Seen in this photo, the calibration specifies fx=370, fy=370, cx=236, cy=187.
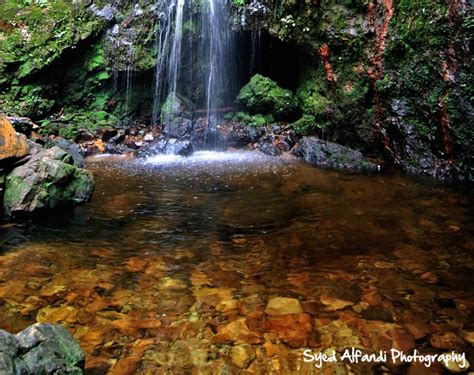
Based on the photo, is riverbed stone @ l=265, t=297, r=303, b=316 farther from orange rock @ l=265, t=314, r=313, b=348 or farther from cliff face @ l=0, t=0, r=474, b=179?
cliff face @ l=0, t=0, r=474, b=179

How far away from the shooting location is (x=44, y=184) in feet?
19.2

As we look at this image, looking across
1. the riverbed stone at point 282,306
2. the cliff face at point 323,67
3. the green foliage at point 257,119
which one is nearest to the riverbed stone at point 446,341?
the riverbed stone at point 282,306

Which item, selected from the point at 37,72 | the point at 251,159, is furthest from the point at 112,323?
the point at 37,72

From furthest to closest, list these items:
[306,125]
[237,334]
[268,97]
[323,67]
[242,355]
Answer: [268,97] → [306,125] → [323,67] → [237,334] → [242,355]

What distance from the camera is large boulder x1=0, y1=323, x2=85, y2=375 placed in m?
2.01

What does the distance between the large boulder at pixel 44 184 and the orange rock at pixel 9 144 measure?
0.61ft

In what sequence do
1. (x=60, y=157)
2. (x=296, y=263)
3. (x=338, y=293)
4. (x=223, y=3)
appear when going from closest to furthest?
1. (x=338, y=293)
2. (x=296, y=263)
3. (x=60, y=157)
4. (x=223, y=3)

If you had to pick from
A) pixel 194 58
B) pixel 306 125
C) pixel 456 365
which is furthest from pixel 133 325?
pixel 194 58

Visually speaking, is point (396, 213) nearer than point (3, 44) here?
Yes

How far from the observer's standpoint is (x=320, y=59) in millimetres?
11070

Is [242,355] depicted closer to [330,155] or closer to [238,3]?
[330,155]

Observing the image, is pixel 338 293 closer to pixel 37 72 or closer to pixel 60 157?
pixel 60 157

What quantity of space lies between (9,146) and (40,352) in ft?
15.2

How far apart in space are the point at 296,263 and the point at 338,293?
71cm
